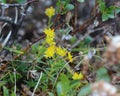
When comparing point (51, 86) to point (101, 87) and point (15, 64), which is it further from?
point (101, 87)

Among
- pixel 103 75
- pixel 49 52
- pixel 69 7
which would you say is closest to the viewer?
pixel 103 75

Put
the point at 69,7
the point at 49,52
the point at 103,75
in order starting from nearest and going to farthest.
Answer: the point at 103,75
the point at 49,52
the point at 69,7

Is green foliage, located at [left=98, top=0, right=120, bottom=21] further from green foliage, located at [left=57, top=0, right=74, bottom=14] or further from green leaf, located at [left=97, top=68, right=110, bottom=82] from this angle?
green leaf, located at [left=97, top=68, right=110, bottom=82]

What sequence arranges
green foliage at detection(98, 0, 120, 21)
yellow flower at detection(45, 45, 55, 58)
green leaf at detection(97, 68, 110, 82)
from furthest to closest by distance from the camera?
green foliage at detection(98, 0, 120, 21) < yellow flower at detection(45, 45, 55, 58) < green leaf at detection(97, 68, 110, 82)

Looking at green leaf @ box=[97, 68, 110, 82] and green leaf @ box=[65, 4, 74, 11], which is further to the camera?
green leaf @ box=[65, 4, 74, 11]

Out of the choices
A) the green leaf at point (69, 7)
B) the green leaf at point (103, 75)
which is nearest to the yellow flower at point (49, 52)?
the green leaf at point (69, 7)

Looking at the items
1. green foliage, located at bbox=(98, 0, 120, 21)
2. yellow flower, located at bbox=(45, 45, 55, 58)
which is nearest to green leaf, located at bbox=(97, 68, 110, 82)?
yellow flower, located at bbox=(45, 45, 55, 58)

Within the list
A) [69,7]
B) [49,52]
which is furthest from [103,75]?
[69,7]

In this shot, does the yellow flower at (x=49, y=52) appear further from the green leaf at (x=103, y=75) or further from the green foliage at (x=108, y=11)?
the green leaf at (x=103, y=75)

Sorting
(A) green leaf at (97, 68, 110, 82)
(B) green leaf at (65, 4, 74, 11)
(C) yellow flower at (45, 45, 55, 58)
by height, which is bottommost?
(C) yellow flower at (45, 45, 55, 58)

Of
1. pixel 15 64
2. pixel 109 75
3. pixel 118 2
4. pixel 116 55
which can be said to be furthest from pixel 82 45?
pixel 116 55

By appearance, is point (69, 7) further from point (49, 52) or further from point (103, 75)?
point (103, 75)
